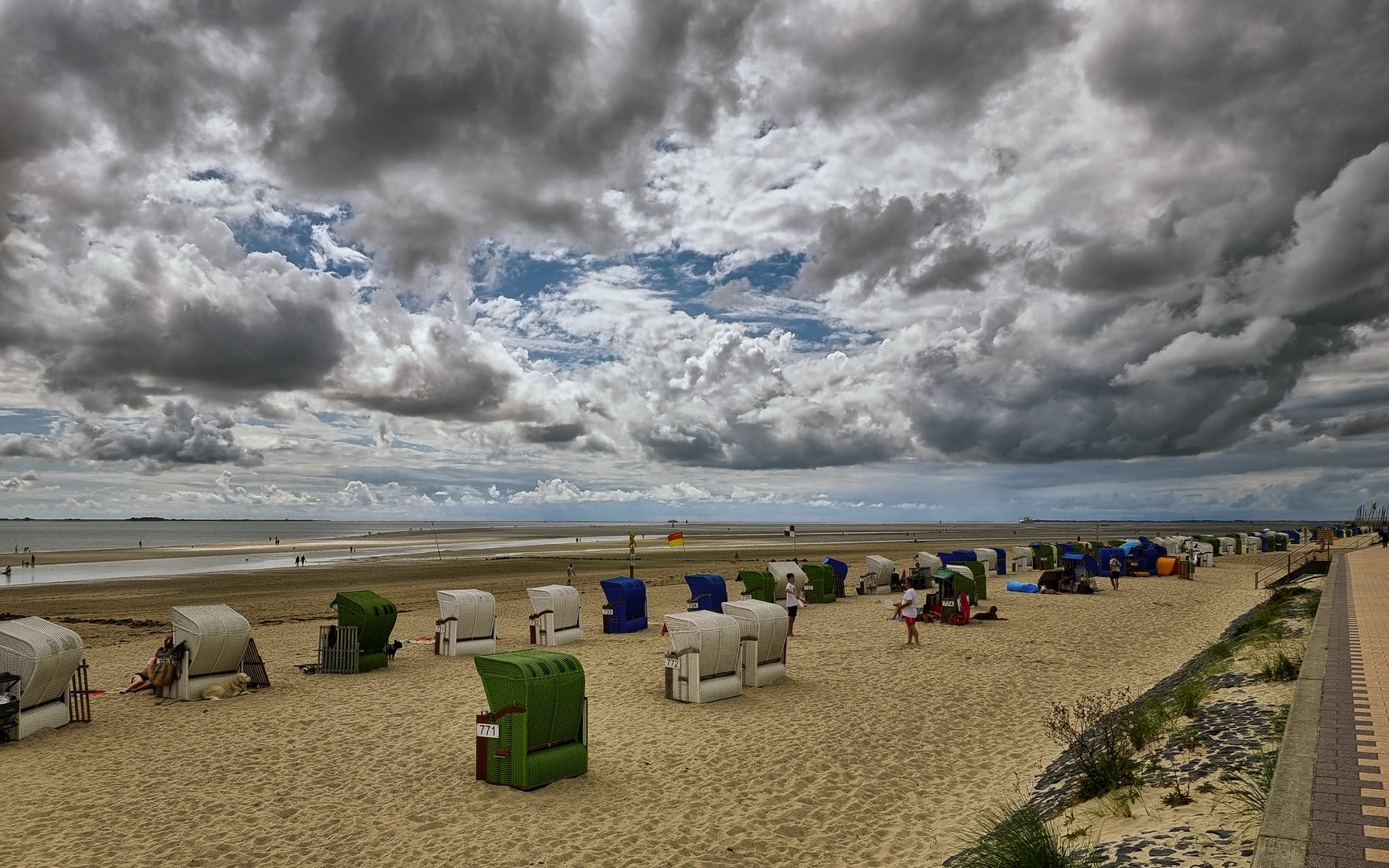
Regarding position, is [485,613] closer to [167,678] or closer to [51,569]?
[167,678]

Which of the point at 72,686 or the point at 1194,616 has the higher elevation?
the point at 72,686

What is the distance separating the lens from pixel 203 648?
15.6 m

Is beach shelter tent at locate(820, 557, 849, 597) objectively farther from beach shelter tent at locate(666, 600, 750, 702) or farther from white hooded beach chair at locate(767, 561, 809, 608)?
beach shelter tent at locate(666, 600, 750, 702)

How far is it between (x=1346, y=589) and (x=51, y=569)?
77617mm

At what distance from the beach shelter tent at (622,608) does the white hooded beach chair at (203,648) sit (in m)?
10.1

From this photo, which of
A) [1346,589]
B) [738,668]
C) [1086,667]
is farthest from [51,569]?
[1346,589]

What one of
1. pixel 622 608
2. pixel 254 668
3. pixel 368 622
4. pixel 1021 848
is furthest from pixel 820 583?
pixel 1021 848

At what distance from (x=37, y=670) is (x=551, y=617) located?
1122 cm

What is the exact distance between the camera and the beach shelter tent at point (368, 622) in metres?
18.2

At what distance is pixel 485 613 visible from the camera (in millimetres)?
20609

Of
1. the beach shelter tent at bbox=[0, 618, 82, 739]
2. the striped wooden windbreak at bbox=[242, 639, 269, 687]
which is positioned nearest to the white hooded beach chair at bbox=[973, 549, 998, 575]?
the striped wooden windbreak at bbox=[242, 639, 269, 687]

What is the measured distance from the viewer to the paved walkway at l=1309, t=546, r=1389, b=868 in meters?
5.92

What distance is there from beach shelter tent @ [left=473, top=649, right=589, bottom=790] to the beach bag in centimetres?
882

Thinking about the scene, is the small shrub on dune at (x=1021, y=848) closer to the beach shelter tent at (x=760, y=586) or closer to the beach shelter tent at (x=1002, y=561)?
the beach shelter tent at (x=760, y=586)
